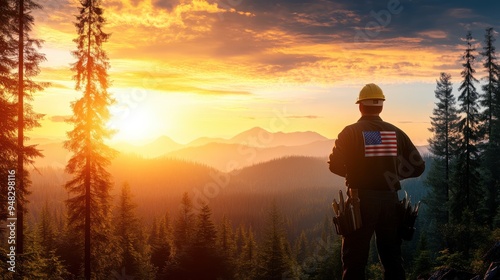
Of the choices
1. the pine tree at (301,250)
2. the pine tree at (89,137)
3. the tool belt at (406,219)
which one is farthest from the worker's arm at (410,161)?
the pine tree at (301,250)

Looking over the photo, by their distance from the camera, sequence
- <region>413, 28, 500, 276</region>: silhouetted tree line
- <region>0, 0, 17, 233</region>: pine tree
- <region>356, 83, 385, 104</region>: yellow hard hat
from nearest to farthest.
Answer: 1. <region>356, 83, 385, 104</region>: yellow hard hat
2. <region>0, 0, 17, 233</region>: pine tree
3. <region>413, 28, 500, 276</region>: silhouetted tree line

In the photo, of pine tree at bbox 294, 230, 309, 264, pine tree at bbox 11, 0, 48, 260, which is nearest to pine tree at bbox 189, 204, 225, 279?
pine tree at bbox 11, 0, 48, 260

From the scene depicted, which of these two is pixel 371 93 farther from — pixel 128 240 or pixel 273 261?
pixel 128 240

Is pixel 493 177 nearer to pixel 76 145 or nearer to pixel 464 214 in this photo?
pixel 464 214

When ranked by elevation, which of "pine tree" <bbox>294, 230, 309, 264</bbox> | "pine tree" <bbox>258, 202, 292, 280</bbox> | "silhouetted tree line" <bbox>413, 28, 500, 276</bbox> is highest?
"silhouetted tree line" <bbox>413, 28, 500, 276</bbox>

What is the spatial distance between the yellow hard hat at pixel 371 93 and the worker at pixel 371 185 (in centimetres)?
7

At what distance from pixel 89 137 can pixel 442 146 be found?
120 feet

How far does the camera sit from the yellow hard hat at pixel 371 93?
6.66 metres

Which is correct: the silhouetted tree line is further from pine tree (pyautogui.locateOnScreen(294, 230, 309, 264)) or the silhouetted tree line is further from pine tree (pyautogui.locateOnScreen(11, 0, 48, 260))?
pine tree (pyautogui.locateOnScreen(294, 230, 309, 264))

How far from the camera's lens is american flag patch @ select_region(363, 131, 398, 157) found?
6426 millimetres

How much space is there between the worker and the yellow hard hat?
67 mm

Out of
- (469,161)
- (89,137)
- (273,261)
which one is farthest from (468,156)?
(89,137)

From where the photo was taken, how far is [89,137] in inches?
883

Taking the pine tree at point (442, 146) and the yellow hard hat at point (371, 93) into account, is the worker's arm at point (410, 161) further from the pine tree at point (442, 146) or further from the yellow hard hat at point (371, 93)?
the pine tree at point (442, 146)
